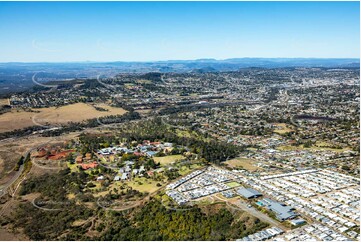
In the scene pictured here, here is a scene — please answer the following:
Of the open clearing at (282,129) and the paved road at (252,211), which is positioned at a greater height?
the paved road at (252,211)

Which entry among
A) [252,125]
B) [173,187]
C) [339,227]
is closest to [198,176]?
[173,187]

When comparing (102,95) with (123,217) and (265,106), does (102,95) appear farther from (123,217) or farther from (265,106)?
(123,217)

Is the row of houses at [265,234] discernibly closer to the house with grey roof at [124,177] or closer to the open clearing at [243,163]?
the open clearing at [243,163]

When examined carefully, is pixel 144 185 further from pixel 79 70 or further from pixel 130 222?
pixel 79 70

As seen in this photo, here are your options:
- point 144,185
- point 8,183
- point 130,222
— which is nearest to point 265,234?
point 130,222

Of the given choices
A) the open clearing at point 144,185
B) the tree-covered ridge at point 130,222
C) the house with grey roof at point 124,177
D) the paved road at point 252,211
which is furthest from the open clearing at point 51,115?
the paved road at point 252,211

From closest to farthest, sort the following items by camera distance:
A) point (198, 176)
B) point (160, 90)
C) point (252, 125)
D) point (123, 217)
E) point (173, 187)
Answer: point (123, 217) < point (173, 187) < point (198, 176) < point (252, 125) < point (160, 90)

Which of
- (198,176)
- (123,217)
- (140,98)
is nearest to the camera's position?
(123,217)
